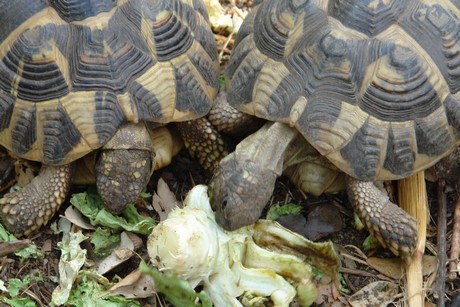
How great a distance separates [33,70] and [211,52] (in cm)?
99

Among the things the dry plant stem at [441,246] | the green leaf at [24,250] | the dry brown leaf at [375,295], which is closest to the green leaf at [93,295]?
the green leaf at [24,250]

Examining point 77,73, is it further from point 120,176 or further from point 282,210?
point 282,210

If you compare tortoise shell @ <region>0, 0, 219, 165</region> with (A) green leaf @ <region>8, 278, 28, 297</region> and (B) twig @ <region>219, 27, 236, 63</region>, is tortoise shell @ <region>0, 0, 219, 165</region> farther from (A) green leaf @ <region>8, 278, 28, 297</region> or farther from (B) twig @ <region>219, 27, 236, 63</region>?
(B) twig @ <region>219, 27, 236, 63</region>

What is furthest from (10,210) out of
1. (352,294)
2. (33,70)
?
(352,294)

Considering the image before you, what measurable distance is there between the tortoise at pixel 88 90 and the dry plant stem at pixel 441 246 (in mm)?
1436

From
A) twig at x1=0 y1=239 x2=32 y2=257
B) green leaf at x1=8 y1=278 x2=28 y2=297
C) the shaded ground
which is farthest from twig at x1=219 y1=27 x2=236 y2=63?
green leaf at x1=8 y1=278 x2=28 y2=297

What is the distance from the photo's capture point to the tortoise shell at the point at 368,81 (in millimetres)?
3211

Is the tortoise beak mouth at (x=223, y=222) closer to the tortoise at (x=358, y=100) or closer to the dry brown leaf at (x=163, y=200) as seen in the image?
the tortoise at (x=358, y=100)

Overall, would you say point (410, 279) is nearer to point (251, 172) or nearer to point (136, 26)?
point (251, 172)

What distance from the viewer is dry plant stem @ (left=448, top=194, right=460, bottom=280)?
134 inches

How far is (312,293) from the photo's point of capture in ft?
10.4

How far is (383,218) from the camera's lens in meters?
3.38

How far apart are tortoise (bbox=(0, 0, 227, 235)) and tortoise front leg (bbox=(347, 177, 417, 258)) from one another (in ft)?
3.13

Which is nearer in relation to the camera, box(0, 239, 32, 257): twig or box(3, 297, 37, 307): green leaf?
box(3, 297, 37, 307): green leaf
